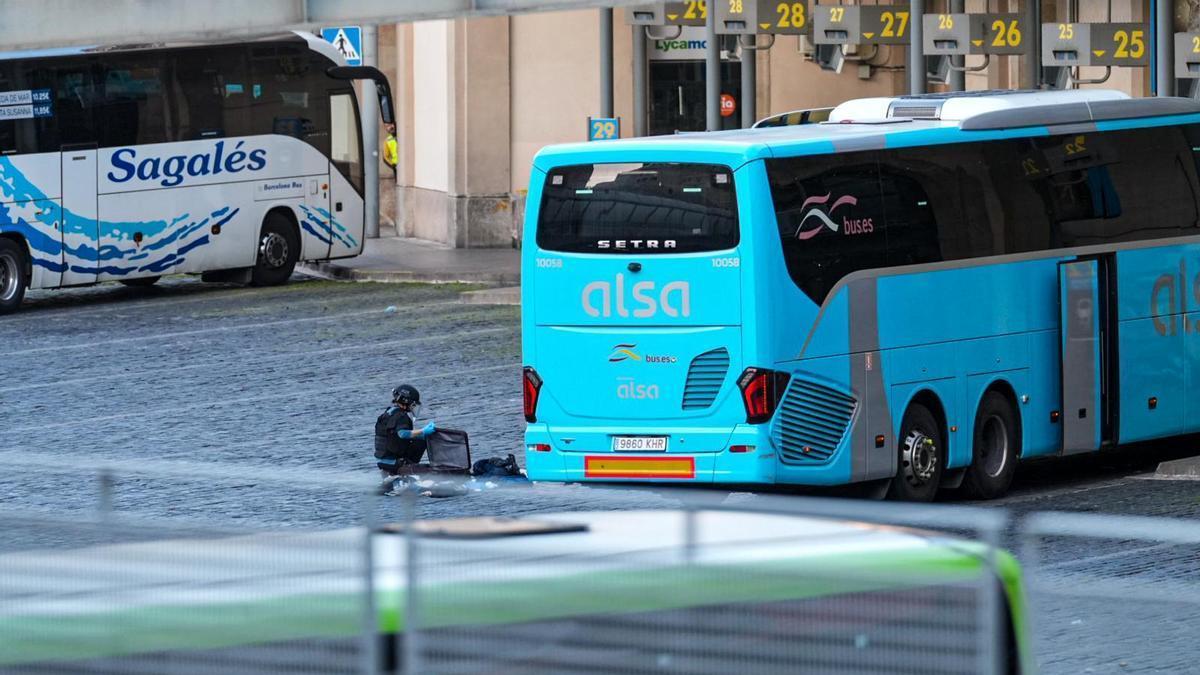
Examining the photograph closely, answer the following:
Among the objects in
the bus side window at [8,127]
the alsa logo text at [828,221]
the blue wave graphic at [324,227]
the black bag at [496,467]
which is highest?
the bus side window at [8,127]

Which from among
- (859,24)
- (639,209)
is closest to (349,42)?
(859,24)

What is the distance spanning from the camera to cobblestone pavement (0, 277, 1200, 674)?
26.1 feet

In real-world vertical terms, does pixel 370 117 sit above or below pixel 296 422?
above

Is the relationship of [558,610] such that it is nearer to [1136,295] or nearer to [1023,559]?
[1023,559]

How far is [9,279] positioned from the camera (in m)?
27.2

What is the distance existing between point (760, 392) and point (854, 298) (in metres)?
0.90

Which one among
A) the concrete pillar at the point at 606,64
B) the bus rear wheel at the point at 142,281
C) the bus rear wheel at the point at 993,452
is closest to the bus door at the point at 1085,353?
the bus rear wheel at the point at 993,452

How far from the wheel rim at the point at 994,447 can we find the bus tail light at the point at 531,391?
299 centimetres

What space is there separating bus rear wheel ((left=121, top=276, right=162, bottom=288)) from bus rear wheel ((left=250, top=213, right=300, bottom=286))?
4.45 ft

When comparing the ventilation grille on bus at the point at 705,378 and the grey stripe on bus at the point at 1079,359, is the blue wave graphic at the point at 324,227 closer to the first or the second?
the grey stripe on bus at the point at 1079,359

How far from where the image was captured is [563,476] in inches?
566

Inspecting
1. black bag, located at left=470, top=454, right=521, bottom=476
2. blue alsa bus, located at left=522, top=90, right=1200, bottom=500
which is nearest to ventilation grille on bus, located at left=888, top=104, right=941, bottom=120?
blue alsa bus, located at left=522, top=90, right=1200, bottom=500

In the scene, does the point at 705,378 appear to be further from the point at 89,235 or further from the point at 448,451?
the point at 89,235

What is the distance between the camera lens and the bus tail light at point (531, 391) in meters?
14.5
